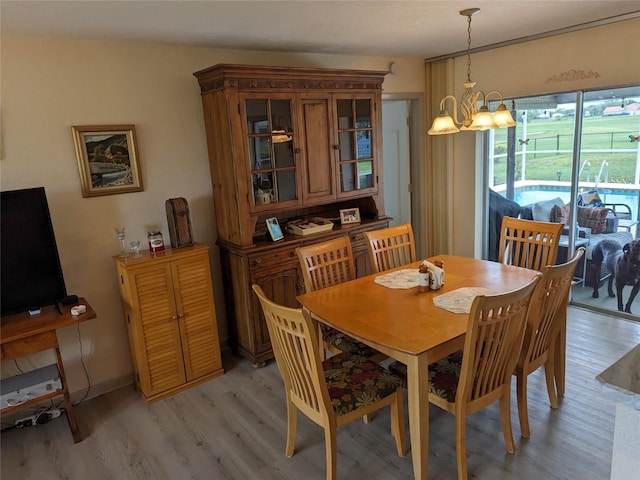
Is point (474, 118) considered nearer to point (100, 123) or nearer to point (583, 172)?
point (583, 172)

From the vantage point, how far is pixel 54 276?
272 cm

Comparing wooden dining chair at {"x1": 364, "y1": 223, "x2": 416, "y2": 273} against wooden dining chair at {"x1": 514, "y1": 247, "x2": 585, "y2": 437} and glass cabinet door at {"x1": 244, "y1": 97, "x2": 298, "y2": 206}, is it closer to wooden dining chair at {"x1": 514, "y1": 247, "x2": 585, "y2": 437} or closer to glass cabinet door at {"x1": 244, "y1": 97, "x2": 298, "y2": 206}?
glass cabinet door at {"x1": 244, "y1": 97, "x2": 298, "y2": 206}

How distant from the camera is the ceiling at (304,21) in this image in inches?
93.4

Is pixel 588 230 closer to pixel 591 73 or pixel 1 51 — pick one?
pixel 591 73

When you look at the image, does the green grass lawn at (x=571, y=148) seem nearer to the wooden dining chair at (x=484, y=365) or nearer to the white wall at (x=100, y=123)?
the wooden dining chair at (x=484, y=365)

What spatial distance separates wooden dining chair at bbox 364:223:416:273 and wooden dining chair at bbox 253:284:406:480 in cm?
97

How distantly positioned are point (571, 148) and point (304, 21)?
8.70ft

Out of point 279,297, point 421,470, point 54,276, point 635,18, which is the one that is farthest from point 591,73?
point 54,276

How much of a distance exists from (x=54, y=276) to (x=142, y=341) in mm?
674

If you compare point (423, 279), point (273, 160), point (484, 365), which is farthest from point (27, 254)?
point (484, 365)

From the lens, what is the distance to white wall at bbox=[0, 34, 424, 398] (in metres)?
2.78

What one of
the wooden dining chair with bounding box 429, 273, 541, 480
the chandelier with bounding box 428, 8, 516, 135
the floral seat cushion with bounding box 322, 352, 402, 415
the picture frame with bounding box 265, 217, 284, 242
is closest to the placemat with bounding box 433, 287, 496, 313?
the wooden dining chair with bounding box 429, 273, 541, 480

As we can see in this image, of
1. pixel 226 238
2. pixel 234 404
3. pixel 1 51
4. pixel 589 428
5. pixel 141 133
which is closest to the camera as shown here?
pixel 589 428

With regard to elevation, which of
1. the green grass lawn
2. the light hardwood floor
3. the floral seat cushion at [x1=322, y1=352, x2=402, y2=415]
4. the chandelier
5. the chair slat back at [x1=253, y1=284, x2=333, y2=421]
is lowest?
the light hardwood floor
